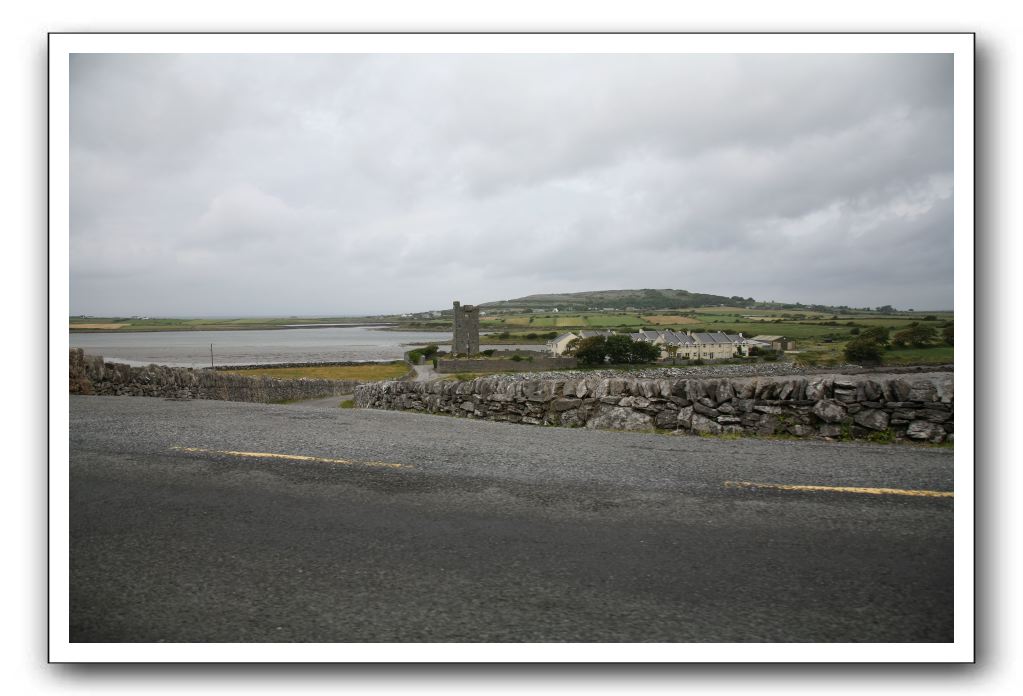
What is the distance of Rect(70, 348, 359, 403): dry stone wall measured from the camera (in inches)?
503

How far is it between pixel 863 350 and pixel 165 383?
17.7 m

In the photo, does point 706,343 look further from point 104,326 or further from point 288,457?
point 104,326

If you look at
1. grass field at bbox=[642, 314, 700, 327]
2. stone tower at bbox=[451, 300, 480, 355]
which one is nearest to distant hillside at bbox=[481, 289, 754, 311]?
grass field at bbox=[642, 314, 700, 327]

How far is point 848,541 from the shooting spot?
3785 mm

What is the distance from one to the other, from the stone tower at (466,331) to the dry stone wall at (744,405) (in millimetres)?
61088

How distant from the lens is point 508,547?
3766 millimetres

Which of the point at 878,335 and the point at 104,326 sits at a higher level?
the point at 104,326

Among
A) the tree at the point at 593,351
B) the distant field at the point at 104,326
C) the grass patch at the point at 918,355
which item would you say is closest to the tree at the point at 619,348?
the tree at the point at 593,351

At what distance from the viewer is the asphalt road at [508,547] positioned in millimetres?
2998

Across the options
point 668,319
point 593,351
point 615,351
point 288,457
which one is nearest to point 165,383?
point 288,457

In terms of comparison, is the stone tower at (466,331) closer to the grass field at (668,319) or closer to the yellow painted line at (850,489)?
the grass field at (668,319)

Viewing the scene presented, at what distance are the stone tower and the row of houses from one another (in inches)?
1853
